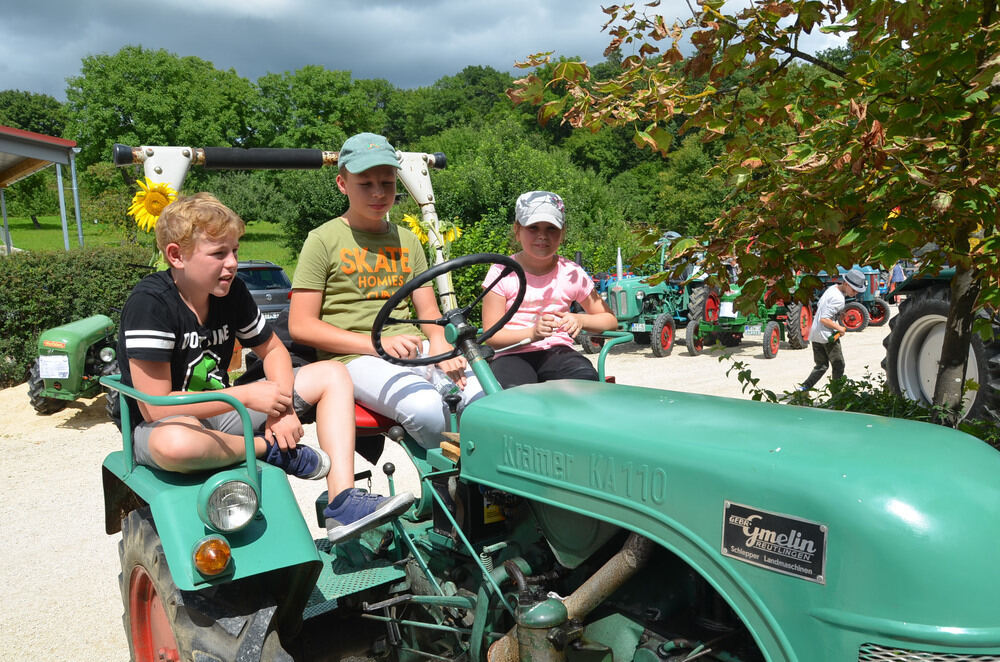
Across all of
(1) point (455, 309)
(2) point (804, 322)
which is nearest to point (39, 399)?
(1) point (455, 309)

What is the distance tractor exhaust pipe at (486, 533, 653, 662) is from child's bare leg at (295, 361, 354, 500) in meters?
Result: 0.86

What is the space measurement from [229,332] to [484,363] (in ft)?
3.25

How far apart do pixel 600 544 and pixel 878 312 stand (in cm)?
1542

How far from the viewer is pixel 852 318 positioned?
46.5 feet

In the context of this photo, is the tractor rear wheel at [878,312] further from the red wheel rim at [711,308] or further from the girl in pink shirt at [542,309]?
the girl in pink shirt at [542,309]

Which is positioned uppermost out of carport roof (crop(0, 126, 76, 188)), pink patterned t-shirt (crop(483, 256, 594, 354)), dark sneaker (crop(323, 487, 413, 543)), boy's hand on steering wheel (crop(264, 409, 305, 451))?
carport roof (crop(0, 126, 76, 188))

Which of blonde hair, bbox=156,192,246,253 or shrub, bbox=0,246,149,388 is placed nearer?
blonde hair, bbox=156,192,246,253

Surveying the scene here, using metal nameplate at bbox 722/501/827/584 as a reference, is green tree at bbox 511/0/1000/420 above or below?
above

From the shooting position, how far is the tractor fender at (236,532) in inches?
84.3

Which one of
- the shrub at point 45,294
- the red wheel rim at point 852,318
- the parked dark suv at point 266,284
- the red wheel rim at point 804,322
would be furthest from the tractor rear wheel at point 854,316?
the shrub at point 45,294

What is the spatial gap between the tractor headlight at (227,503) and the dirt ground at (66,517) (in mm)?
1723

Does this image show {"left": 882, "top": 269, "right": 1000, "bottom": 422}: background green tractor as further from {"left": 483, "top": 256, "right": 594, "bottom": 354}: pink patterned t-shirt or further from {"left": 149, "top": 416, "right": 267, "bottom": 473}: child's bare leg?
{"left": 149, "top": 416, "right": 267, "bottom": 473}: child's bare leg

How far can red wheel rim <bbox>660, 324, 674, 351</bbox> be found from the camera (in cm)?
1149

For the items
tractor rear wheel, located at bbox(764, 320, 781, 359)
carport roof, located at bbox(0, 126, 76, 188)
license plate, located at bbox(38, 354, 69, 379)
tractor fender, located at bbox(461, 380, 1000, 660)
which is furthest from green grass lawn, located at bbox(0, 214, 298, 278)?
tractor fender, located at bbox(461, 380, 1000, 660)
